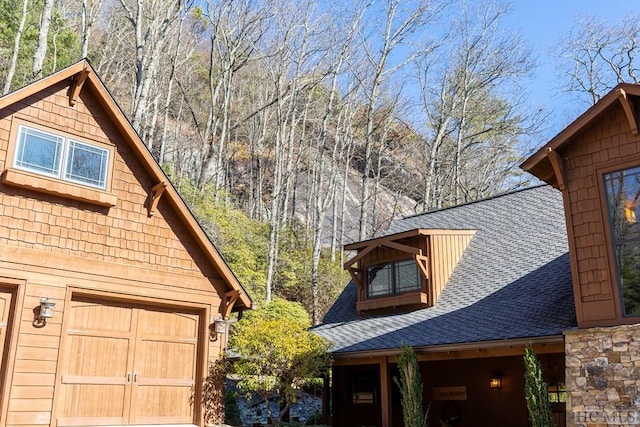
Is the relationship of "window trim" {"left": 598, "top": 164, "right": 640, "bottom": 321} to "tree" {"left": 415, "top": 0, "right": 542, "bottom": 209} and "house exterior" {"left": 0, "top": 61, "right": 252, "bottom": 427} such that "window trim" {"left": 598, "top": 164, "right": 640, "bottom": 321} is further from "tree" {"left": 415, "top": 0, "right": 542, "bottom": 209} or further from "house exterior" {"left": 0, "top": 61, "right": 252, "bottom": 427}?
"tree" {"left": 415, "top": 0, "right": 542, "bottom": 209}

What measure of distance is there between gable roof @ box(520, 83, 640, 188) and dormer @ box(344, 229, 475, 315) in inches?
150

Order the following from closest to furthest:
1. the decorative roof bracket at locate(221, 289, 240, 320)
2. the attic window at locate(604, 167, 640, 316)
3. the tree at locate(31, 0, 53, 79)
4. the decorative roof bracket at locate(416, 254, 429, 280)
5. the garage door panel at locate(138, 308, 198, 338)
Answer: the attic window at locate(604, 167, 640, 316) → the garage door panel at locate(138, 308, 198, 338) → the decorative roof bracket at locate(221, 289, 240, 320) → the decorative roof bracket at locate(416, 254, 429, 280) → the tree at locate(31, 0, 53, 79)

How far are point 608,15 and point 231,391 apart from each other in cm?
2072

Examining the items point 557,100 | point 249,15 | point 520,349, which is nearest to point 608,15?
point 557,100

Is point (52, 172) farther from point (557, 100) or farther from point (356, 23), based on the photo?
point (557, 100)

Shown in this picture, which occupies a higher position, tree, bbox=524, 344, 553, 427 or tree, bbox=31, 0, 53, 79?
tree, bbox=31, 0, 53, 79

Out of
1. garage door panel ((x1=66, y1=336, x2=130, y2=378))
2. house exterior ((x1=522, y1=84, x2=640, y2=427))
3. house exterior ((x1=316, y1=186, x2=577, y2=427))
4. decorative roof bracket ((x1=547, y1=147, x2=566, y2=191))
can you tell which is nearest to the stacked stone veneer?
house exterior ((x1=522, y1=84, x2=640, y2=427))

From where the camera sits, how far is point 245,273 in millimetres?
18844

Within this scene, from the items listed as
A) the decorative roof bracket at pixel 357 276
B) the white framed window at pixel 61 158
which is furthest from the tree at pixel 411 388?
the white framed window at pixel 61 158

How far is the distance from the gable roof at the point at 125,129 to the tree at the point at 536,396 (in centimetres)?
465

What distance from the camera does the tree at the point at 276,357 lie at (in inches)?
392

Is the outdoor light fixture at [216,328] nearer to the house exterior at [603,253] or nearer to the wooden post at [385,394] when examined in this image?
the wooden post at [385,394]

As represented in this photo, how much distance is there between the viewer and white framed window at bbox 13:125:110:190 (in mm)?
7969

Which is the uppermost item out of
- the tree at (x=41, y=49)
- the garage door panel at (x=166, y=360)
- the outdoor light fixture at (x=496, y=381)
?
the tree at (x=41, y=49)
